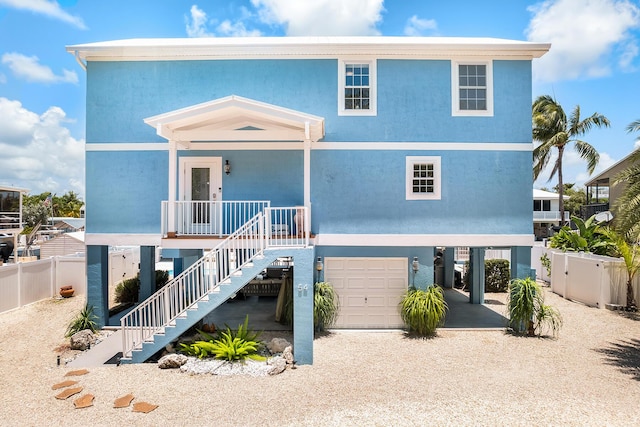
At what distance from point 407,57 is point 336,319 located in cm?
857

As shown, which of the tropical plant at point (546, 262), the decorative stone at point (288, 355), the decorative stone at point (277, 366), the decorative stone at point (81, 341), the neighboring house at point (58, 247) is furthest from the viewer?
the neighboring house at point (58, 247)

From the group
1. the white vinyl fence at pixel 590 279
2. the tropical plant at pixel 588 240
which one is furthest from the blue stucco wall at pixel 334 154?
the tropical plant at pixel 588 240

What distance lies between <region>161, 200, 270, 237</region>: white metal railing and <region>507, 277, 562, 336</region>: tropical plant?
7.93m

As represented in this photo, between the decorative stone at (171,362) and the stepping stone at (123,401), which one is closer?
the stepping stone at (123,401)

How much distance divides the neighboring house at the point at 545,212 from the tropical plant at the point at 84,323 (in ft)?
123

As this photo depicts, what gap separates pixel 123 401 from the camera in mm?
6578

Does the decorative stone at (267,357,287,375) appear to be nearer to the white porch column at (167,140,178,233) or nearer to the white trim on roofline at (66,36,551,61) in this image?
the white porch column at (167,140,178,233)

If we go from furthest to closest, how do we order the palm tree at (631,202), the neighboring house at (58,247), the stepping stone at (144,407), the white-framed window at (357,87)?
the neighboring house at (58,247) → the white-framed window at (357,87) → the palm tree at (631,202) → the stepping stone at (144,407)

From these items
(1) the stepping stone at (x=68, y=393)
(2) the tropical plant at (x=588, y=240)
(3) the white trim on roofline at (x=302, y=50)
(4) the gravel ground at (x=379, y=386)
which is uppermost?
(3) the white trim on roofline at (x=302, y=50)

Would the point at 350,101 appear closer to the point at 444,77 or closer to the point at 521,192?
the point at 444,77

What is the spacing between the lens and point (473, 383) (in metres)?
7.46

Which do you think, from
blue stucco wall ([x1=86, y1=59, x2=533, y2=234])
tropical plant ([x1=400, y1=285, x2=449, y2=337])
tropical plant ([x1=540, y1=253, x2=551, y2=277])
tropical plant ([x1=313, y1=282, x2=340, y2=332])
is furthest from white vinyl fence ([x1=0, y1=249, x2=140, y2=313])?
tropical plant ([x1=540, y1=253, x2=551, y2=277])

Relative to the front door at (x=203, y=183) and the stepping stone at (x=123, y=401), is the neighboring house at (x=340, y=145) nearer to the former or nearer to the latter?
the front door at (x=203, y=183)

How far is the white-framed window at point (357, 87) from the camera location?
11.0 metres
